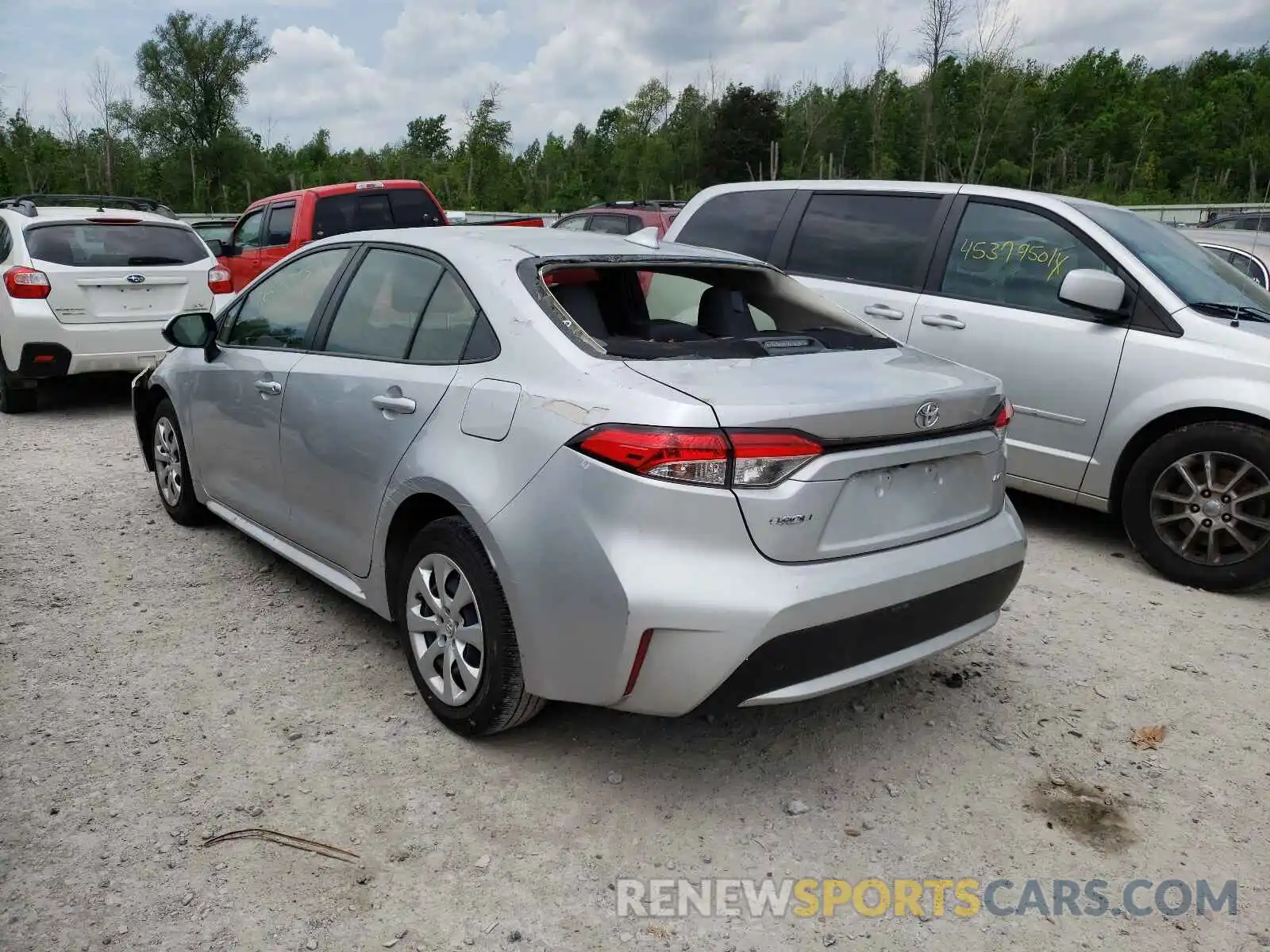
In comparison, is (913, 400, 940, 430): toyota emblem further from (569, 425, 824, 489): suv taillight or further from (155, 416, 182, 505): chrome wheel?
(155, 416, 182, 505): chrome wheel

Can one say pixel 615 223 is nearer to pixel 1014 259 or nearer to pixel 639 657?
pixel 1014 259

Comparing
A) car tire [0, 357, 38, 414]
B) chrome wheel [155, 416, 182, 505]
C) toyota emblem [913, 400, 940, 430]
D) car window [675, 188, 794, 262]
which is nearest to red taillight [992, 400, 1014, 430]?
toyota emblem [913, 400, 940, 430]

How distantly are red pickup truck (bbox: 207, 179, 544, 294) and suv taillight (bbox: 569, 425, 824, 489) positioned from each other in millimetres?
9105

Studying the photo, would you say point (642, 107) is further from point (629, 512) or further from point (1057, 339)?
point (629, 512)

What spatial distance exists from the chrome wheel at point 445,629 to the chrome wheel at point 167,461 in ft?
8.35

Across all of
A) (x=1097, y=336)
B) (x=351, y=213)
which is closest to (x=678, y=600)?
(x=1097, y=336)

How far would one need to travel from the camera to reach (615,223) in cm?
1614

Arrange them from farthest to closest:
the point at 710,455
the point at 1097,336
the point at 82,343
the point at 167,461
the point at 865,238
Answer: the point at 82,343 → the point at 865,238 → the point at 167,461 → the point at 1097,336 → the point at 710,455

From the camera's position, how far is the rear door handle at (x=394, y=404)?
10.5 ft

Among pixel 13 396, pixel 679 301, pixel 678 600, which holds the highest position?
pixel 679 301

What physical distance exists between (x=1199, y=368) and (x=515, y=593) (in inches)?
141

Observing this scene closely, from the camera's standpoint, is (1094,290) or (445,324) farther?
(1094,290)

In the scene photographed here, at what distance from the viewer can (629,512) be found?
99.4 inches

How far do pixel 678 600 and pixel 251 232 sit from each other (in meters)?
11.4
